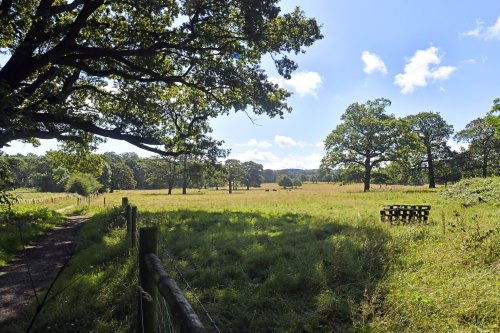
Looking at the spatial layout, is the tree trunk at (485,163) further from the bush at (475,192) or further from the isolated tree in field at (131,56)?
the isolated tree in field at (131,56)

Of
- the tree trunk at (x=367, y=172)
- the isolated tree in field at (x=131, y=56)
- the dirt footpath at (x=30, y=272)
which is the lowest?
the dirt footpath at (x=30, y=272)

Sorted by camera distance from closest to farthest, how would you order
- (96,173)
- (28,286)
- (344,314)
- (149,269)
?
(149,269), (344,314), (28,286), (96,173)

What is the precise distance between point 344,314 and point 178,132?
59.5 ft

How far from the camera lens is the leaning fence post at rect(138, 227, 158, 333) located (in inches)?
138

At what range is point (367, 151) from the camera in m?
48.6

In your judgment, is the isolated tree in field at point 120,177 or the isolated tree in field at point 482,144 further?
the isolated tree in field at point 120,177

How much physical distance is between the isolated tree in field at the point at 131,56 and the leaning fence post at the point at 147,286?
6.92 m

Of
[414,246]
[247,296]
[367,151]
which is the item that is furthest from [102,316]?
[367,151]

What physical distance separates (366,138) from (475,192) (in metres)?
27.5

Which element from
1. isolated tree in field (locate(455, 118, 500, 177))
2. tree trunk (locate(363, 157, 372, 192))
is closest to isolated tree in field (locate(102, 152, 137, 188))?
tree trunk (locate(363, 157, 372, 192))

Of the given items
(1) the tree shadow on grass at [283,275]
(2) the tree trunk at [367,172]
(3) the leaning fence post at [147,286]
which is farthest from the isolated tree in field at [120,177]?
(3) the leaning fence post at [147,286]

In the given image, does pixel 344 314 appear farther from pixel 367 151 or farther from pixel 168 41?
pixel 367 151

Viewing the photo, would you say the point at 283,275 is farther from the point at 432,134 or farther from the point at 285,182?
the point at 285,182

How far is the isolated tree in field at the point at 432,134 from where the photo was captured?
2297 inches
